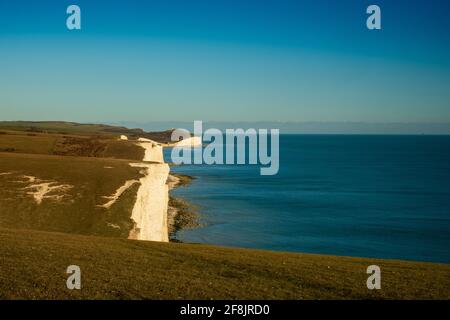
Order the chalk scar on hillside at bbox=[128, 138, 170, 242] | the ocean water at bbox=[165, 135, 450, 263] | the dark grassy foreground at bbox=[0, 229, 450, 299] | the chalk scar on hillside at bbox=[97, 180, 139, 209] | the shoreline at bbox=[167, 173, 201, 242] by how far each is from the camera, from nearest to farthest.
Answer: the dark grassy foreground at bbox=[0, 229, 450, 299]
the chalk scar on hillside at bbox=[97, 180, 139, 209]
the chalk scar on hillside at bbox=[128, 138, 170, 242]
the ocean water at bbox=[165, 135, 450, 263]
the shoreline at bbox=[167, 173, 201, 242]

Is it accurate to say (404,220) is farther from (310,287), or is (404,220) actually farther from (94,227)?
(310,287)

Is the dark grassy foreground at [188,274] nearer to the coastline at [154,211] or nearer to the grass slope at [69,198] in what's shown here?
the grass slope at [69,198]

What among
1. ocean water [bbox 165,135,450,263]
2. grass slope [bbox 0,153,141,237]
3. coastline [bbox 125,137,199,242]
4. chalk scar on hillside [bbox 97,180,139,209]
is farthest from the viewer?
ocean water [bbox 165,135,450,263]

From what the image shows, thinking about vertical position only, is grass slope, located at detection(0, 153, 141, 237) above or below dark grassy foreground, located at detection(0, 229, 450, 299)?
above

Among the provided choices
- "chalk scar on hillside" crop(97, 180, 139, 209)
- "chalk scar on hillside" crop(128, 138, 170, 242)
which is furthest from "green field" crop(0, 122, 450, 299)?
"chalk scar on hillside" crop(128, 138, 170, 242)

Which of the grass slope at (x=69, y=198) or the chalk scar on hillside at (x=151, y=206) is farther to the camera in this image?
the chalk scar on hillside at (x=151, y=206)

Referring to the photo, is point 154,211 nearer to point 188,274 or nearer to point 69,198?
point 69,198

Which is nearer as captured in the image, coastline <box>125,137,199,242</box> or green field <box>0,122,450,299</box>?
green field <box>0,122,450,299</box>

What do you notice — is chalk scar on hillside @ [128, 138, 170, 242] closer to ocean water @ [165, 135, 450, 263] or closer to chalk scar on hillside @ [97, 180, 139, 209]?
chalk scar on hillside @ [97, 180, 139, 209]

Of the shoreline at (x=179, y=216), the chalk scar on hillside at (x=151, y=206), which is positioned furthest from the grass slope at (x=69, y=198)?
the shoreline at (x=179, y=216)
